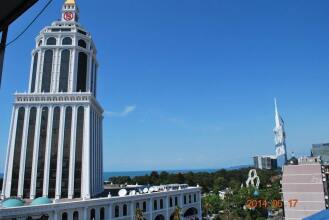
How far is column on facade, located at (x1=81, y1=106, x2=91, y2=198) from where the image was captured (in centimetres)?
6457

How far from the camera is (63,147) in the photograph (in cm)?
6681

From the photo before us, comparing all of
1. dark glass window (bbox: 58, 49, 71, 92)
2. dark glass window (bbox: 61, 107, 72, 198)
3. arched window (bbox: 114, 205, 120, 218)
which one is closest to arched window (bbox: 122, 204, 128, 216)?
arched window (bbox: 114, 205, 120, 218)

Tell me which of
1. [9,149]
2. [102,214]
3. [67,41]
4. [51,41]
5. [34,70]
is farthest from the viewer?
[67,41]

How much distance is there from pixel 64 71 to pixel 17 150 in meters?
20.7

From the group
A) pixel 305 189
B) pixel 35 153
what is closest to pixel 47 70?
pixel 35 153

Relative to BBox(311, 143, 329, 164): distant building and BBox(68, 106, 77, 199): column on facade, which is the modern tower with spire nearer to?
BBox(311, 143, 329, 164): distant building

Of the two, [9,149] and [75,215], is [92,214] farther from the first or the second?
[9,149]

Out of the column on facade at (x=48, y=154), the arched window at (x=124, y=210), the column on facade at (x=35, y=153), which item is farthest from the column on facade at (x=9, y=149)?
the arched window at (x=124, y=210)

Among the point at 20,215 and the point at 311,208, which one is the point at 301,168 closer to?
the point at 311,208

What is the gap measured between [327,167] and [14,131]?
85.4 metres

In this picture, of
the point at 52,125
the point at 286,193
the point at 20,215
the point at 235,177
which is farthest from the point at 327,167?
the point at 235,177

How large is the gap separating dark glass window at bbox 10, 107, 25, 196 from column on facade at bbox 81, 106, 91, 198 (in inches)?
508

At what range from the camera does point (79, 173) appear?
66125 millimetres

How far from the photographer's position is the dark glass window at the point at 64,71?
2906 inches
